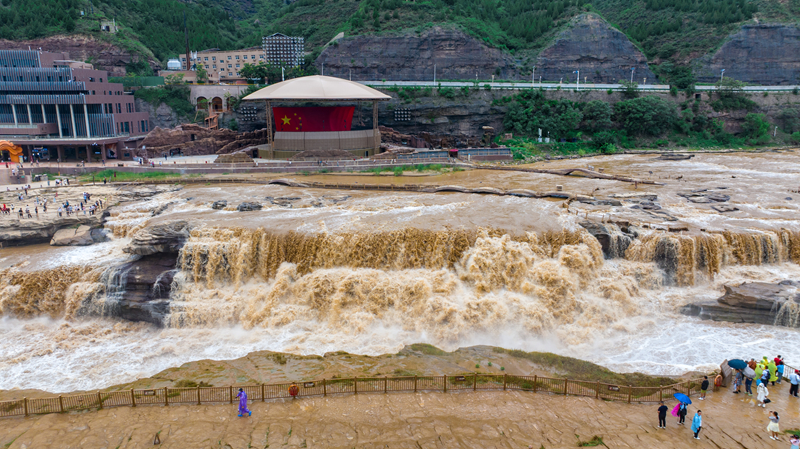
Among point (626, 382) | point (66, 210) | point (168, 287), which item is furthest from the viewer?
point (66, 210)

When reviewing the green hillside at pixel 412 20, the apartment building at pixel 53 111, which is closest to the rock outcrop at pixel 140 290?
the apartment building at pixel 53 111

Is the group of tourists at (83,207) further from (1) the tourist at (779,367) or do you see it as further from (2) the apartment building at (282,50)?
(2) the apartment building at (282,50)

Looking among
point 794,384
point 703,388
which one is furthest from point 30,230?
point 794,384

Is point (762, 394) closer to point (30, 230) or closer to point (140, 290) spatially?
point (140, 290)

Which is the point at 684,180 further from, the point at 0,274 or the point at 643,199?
the point at 0,274

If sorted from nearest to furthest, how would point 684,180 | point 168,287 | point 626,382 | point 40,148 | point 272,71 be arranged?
point 626,382 < point 168,287 < point 684,180 < point 40,148 < point 272,71

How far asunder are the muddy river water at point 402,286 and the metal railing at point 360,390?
2.74 meters

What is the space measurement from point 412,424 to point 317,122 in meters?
47.3

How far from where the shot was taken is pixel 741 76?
287 feet

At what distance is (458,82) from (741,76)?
4685cm

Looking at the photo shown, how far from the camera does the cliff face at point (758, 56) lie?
8719 centimetres

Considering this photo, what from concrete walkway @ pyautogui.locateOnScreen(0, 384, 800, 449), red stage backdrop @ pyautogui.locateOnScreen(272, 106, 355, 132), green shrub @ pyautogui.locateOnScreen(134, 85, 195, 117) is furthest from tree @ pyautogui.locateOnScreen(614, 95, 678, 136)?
concrete walkway @ pyautogui.locateOnScreen(0, 384, 800, 449)

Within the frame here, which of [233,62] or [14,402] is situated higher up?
[233,62]

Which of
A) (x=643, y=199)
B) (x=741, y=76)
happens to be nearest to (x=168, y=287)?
(x=643, y=199)
